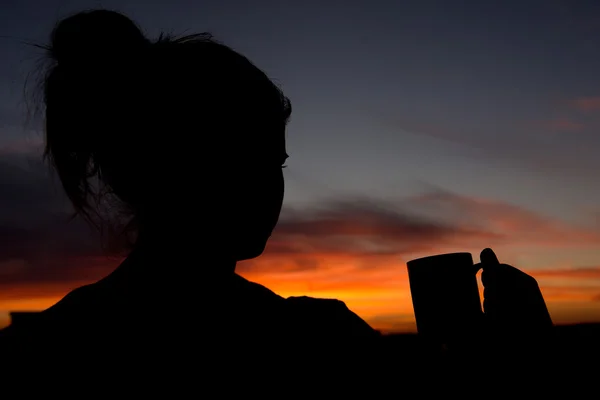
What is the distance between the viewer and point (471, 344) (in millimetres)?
959

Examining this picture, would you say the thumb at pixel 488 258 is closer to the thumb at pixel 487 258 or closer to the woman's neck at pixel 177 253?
the thumb at pixel 487 258

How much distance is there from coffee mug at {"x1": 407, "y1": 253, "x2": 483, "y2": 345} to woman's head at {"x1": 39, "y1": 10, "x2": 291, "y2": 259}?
622mm

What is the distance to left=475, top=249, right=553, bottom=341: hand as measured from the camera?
881 mm

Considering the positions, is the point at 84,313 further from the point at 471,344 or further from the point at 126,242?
the point at 471,344

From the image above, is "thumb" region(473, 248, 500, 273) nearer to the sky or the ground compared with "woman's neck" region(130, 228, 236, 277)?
nearer to the ground

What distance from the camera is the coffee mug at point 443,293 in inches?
42.1

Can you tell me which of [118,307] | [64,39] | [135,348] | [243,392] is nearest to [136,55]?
[64,39]

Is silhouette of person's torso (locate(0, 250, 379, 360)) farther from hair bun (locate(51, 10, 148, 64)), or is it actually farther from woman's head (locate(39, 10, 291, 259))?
hair bun (locate(51, 10, 148, 64))

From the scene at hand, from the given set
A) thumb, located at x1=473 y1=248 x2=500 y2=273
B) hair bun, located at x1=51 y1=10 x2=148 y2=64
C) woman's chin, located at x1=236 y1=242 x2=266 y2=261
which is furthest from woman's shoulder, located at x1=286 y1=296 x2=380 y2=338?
hair bun, located at x1=51 y1=10 x2=148 y2=64

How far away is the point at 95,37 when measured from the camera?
1764 millimetres

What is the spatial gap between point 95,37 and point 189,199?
659 mm

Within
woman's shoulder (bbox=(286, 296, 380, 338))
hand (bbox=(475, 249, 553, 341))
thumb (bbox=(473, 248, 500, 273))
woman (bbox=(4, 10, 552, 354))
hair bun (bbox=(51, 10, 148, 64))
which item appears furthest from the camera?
hair bun (bbox=(51, 10, 148, 64))

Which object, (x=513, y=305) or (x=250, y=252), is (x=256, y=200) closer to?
(x=250, y=252)

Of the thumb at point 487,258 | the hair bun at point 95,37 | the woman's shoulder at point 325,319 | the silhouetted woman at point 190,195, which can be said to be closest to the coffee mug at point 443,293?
the thumb at point 487,258
